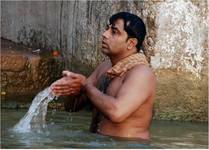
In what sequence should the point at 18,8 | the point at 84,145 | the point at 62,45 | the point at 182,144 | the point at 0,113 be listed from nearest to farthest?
the point at 84,145
the point at 182,144
the point at 0,113
the point at 62,45
the point at 18,8

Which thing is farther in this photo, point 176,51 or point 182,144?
point 176,51

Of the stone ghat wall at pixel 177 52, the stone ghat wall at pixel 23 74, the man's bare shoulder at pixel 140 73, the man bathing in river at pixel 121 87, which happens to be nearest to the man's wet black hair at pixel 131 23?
Answer: the man bathing in river at pixel 121 87

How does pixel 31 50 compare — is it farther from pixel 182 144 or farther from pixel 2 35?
pixel 182 144

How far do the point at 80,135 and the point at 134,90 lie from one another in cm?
75

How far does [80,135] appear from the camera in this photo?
5.83m

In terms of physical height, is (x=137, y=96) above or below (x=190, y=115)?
above

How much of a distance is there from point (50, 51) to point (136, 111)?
4.41 m

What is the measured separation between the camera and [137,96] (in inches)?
210

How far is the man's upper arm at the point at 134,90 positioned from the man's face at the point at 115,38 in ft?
0.72

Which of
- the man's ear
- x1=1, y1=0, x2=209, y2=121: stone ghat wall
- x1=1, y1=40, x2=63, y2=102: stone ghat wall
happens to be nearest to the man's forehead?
the man's ear

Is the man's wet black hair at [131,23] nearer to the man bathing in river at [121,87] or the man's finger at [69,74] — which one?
the man bathing in river at [121,87]

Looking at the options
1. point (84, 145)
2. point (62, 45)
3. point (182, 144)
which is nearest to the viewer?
point (84, 145)

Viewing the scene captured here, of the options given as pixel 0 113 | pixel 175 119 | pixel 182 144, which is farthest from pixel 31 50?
pixel 182 144

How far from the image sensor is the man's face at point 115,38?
5.52 metres
